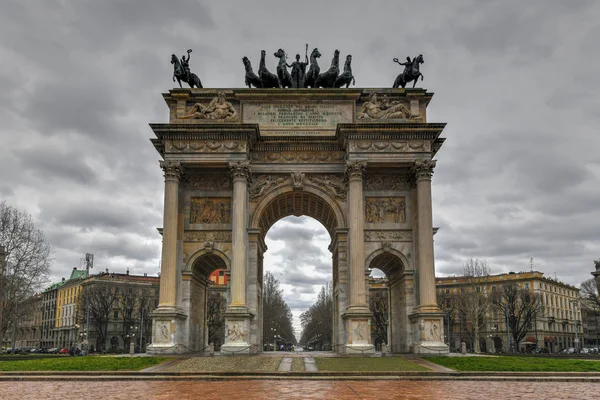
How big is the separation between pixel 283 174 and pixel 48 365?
17009 mm

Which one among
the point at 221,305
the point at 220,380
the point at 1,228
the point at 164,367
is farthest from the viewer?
the point at 221,305

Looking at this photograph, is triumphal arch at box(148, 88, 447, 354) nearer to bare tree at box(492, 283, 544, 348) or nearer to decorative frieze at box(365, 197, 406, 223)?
decorative frieze at box(365, 197, 406, 223)

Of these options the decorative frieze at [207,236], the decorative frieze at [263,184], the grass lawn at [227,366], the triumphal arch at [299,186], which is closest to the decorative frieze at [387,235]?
the triumphal arch at [299,186]

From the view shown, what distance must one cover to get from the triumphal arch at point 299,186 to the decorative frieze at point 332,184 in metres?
0.06

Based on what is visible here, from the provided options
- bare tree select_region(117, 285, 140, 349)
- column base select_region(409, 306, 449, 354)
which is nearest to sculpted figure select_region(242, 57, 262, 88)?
column base select_region(409, 306, 449, 354)

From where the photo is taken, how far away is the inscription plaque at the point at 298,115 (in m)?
35.4

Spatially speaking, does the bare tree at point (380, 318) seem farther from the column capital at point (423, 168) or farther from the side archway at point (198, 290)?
the column capital at point (423, 168)

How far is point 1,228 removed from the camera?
4628 cm

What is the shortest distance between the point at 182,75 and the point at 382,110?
12.3m

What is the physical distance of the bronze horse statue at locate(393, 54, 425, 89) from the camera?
119ft

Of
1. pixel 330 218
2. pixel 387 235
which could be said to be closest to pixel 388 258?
pixel 387 235

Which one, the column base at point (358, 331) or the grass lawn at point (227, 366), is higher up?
the column base at point (358, 331)

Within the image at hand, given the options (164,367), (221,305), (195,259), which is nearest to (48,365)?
(164,367)

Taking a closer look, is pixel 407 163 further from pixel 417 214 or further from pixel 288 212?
pixel 288 212
